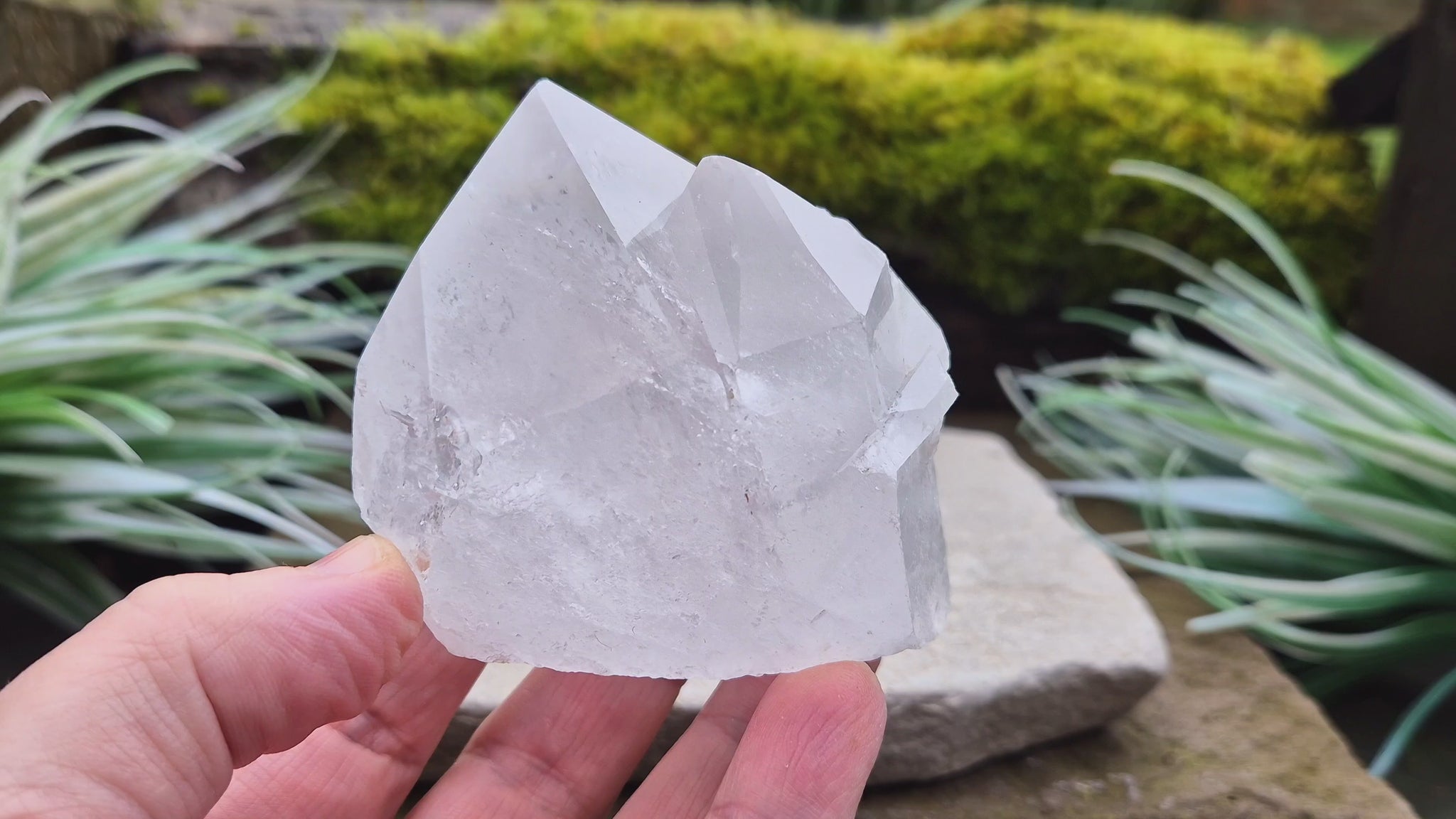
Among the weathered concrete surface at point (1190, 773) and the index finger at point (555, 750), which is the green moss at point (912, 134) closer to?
the weathered concrete surface at point (1190, 773)

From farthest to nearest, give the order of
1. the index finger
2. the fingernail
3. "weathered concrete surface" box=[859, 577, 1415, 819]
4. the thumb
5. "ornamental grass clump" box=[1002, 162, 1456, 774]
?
1. "ornamental grass clump" box=[1002, 162, 1456, 774]
2. "weathered concrete surface" box=[859, 577, 1415, 819]
3. the index finger
4. the fingernail
5. the thumb

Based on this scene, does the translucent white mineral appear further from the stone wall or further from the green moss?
the stone wall

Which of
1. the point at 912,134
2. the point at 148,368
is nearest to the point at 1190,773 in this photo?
the point at 912,134

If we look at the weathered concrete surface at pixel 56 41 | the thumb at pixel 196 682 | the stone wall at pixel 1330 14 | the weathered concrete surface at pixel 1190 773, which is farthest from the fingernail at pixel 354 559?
the stone wall at pixel 1330 14

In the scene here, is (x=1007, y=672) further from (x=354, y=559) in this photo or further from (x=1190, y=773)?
(x=354, y=559)

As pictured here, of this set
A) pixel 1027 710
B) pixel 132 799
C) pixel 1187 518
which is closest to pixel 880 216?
pixel 1187 518

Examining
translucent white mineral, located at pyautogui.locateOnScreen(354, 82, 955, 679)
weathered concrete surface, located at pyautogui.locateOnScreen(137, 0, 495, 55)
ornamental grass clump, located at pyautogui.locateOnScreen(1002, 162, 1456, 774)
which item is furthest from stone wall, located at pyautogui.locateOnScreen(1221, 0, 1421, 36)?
translucent white mineral, located at pyautogui.locateOnScreen(354, 82, 955, 679)
